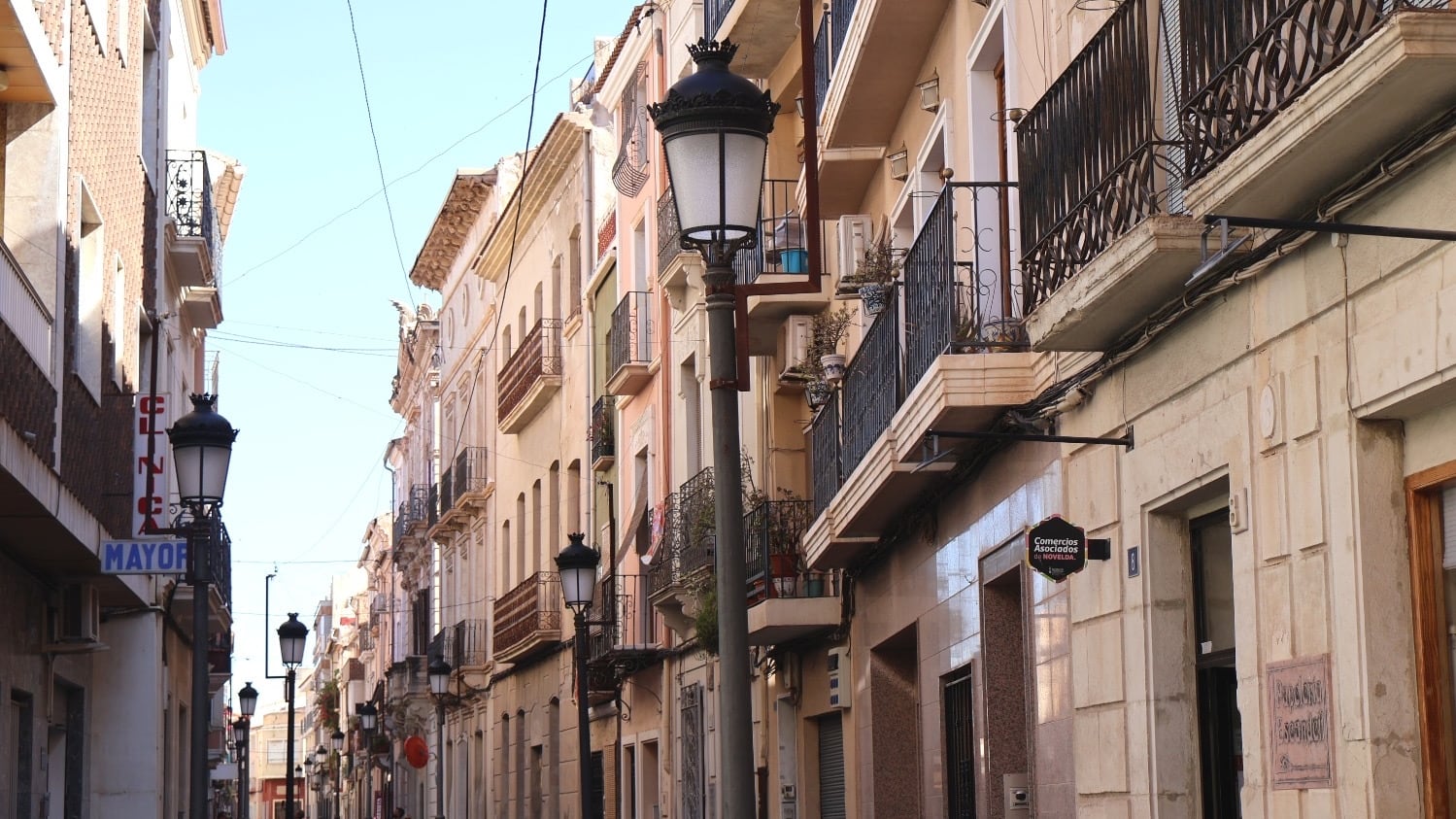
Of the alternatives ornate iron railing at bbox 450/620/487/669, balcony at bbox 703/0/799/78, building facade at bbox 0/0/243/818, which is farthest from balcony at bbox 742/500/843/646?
ornate iron railing at bbox 450/620/487/669

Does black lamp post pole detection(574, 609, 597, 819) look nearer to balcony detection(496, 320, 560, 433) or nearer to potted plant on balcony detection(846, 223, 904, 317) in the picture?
potted plant on balcony detection(846, 223, 904, 317)

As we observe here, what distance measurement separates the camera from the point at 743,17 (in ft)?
61.8

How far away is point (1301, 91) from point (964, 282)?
5836 millimetres

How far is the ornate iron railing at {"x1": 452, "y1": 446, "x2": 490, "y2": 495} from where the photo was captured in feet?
129

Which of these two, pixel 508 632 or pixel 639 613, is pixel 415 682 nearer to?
pixel 508 632

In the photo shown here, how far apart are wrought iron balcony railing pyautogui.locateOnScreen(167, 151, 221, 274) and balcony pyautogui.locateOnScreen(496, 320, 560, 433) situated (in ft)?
30.8

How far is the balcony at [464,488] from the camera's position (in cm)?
3912

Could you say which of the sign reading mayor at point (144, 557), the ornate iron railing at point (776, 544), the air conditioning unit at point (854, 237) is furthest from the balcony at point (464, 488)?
the sign reading mayor at point (144, 557)

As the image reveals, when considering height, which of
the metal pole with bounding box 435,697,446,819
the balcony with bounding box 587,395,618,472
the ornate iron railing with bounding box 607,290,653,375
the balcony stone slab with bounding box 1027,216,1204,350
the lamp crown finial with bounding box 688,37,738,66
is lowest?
the metal pole with bounding box 435,697,446,819

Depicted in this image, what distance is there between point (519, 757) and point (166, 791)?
13.4 m

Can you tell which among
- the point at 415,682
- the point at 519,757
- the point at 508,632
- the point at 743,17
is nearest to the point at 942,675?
the point at 743,17

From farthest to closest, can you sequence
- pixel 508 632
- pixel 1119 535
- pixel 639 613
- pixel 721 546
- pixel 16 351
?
1. pixel 508 632
2. pixel 639 613
3. pixel 16 351
4. pixel 1119 535
5. pixel 721 546

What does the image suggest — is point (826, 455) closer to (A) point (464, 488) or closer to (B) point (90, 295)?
(B) point (90, 295)

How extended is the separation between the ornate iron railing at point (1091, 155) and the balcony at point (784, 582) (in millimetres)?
7772
